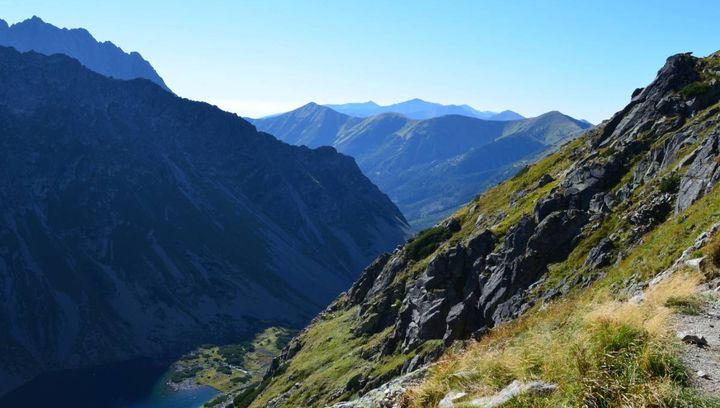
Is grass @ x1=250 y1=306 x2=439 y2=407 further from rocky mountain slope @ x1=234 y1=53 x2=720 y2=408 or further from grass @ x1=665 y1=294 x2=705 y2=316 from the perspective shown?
grass @ x1=665 y1=294 x2=705 y2=316

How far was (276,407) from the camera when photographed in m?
87.3

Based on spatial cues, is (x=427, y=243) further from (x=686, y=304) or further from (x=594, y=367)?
(x=594, y=367)

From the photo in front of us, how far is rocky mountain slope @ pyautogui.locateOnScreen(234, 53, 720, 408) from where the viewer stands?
11.9m

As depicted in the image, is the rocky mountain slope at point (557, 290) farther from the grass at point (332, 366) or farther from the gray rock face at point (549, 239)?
the grass at point (332, 366)

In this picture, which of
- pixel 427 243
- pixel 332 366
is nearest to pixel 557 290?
pixel 332 366

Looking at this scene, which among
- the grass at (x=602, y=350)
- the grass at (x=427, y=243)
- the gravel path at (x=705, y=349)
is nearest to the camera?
the grass at (x=602, y=350)

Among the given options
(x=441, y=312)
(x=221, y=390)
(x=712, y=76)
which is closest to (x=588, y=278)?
(x=441, y=312)

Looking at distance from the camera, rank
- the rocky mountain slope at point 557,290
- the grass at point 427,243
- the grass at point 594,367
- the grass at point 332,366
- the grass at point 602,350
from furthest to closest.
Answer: the grass at point 427,243 < the grass at point 332,366 < the rocky mountain slope at point 557,290 < the grass at point 602,350 < the grass at point 594,367

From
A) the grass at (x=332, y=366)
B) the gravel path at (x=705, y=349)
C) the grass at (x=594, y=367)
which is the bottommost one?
the grass at (x=332, y=366)

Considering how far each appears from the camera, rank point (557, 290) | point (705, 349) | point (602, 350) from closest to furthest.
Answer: point (602, 350), point (705, 349), point (557, 290)

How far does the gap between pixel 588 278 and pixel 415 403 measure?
35.5 meters

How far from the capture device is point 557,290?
4838 cm

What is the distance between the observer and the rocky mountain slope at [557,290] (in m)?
11.9

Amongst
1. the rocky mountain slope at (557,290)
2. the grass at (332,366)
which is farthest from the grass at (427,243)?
the grass at (332,366)
